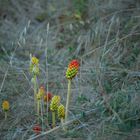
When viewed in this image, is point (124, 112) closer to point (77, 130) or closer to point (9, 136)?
point (77, 130)

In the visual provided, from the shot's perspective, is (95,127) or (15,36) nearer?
(95,127)

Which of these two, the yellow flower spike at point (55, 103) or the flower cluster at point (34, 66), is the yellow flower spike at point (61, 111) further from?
the flower cluster at point (34, 66)

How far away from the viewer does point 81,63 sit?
11.1 feet

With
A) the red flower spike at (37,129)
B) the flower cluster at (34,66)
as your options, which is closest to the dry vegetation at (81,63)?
the red flower spike at (37,129)

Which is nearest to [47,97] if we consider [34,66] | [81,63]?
[34,66]

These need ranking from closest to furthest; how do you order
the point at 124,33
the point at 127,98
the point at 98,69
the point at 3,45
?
1. the point at 127,98
2. the point at 98,69
3. the point at 124,33
4. the point at 3,45

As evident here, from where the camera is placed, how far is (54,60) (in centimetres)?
382

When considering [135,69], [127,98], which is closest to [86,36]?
[135,69]

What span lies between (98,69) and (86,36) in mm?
855

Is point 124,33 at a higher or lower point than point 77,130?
higher

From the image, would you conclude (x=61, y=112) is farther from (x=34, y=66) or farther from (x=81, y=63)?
(x=81, y=63)

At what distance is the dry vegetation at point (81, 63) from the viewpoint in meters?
2.55

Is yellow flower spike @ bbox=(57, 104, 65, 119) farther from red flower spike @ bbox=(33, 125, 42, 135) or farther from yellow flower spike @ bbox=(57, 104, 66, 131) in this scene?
red flower spike @ bbox=(33, 125, 42, 135)

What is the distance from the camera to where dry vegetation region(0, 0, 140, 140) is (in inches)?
101
